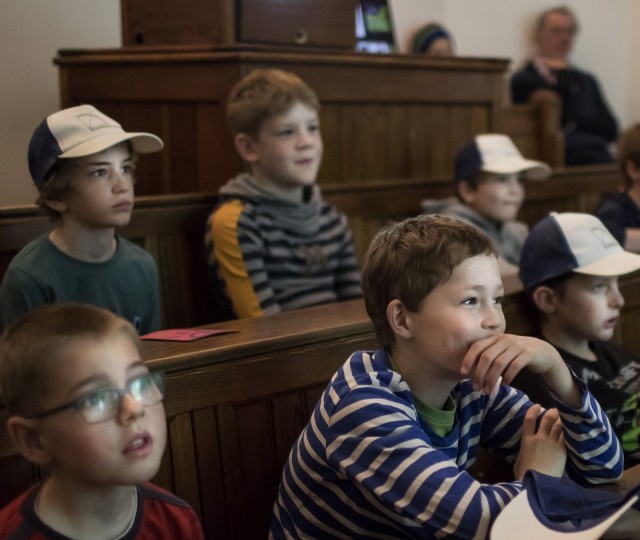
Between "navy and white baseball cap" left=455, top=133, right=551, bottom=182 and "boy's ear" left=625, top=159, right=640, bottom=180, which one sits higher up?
"navy and white baseball cap" left=455, top=133, right=551, bottom=182

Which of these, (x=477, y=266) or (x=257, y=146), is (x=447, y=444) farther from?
(x=257, y=146)

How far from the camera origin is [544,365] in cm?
179

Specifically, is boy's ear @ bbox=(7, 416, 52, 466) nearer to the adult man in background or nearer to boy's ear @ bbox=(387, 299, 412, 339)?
boy's ear @ bbox=(387, 299, 412, 339)

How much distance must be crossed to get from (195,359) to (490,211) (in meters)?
2.20

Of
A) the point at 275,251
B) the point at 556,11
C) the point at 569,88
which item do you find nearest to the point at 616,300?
the point at 275,251

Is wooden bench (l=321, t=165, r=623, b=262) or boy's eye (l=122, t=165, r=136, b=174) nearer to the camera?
boy's eye (l=122, t=165, r=136, b=174)

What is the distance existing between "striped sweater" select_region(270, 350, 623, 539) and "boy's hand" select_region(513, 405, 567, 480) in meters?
0.03

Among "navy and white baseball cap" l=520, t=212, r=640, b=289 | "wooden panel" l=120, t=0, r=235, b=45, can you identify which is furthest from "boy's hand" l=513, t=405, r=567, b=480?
"wooden panel" l=120, t=0, r=235, b=45

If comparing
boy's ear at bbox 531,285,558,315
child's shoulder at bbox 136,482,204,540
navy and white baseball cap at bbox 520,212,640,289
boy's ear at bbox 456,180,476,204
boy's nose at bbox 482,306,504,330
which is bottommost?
child's shoulder at bbox 136,482,204,540

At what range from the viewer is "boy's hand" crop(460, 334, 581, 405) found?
1.69 meters

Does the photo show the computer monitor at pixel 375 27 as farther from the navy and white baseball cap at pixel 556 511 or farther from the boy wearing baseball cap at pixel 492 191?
the navy and white baseball cap at pixel 556 511

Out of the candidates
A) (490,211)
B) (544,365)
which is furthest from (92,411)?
(490,211)

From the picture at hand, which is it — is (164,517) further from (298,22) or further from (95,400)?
(298,22)

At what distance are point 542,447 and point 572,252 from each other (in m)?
0.83
